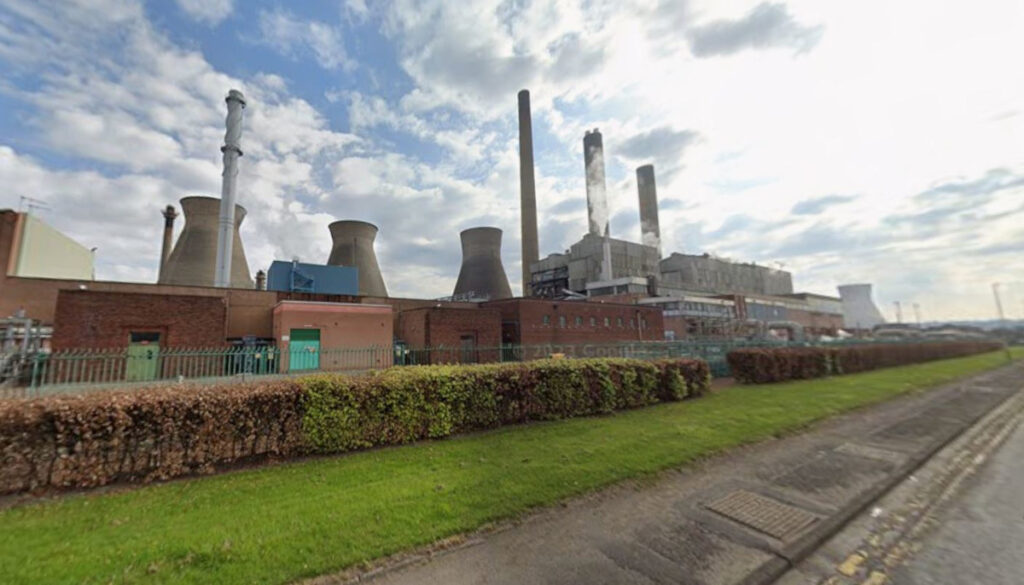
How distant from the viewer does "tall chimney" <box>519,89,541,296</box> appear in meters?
52.1

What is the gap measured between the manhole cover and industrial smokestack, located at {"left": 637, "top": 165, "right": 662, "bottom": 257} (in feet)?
247

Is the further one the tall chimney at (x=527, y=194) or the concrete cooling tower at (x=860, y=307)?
the concrete cooling tower at (x=860, y=307)

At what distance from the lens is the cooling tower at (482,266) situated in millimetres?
46719

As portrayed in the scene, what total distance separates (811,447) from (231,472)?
8.63 metres

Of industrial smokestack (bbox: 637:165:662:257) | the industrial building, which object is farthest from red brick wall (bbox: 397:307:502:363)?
industrial smokestack (bbox: 637:165:662:257)

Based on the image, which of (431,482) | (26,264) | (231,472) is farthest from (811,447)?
(26,264)

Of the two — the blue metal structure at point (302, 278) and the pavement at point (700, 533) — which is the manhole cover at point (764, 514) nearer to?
the pavement at point (700, 533)

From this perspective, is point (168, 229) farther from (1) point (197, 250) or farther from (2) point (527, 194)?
(2) point (527, 194)

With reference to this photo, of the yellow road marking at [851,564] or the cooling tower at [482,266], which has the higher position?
the cooling tower at [482,266]

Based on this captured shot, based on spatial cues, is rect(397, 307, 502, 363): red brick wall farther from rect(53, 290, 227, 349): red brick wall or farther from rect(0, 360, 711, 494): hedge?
rect(0, 360, 711, 494): hedge

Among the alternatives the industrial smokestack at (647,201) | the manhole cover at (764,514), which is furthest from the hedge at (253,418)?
the industrial smokestack at (647,201)

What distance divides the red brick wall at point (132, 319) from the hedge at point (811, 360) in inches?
914

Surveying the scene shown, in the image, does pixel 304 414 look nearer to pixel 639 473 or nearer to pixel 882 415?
pixel 639 473

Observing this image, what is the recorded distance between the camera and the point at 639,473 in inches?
208
